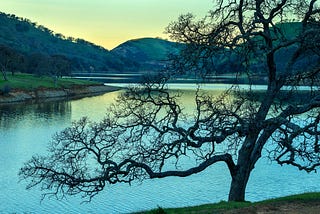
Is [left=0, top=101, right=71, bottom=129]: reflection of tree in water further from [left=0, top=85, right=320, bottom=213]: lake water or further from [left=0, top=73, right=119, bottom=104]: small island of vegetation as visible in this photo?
[left=0, top=85, right=320, bottom=213]: lake water

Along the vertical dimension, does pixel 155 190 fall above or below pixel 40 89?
above

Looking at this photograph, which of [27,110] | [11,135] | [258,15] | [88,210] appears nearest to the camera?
[258,15]

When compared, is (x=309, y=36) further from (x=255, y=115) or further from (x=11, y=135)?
(x=11, y=135)

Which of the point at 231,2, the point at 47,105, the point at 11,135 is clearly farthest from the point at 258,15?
the point at 47,105

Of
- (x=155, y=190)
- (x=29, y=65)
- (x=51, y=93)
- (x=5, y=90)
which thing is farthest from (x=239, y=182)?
(x=29, y=65)

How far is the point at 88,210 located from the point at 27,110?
67.5m

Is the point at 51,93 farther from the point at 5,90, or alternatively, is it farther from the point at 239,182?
the point at 239,182

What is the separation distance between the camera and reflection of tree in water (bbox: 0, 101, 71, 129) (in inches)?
3088

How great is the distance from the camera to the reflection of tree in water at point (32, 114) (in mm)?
78438

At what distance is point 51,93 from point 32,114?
48.8 metres

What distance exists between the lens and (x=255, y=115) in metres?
22.1

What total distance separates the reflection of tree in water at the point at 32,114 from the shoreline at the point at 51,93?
898 centimetres

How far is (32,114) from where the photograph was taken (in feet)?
292

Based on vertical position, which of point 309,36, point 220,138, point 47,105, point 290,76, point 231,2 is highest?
point 231,2
